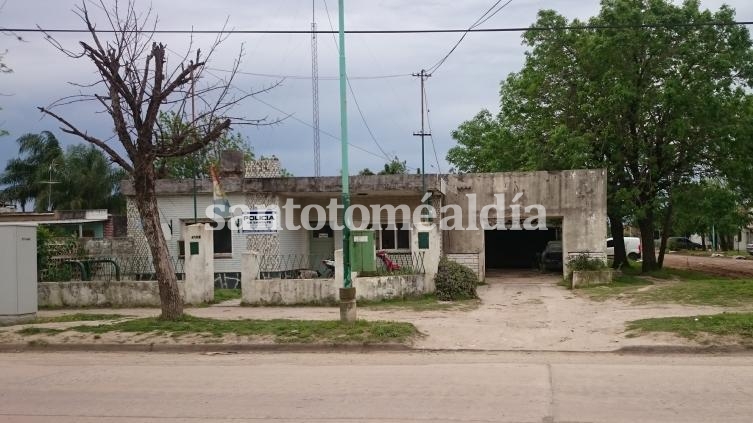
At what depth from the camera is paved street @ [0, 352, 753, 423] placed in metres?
7.10

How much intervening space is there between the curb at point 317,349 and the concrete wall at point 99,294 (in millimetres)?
5221

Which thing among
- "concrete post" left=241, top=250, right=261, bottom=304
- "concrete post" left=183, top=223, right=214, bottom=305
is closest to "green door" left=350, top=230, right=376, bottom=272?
"concrete post" left=241, top=250, right=261, bottom=304

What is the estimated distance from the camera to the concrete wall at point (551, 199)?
22.7 m

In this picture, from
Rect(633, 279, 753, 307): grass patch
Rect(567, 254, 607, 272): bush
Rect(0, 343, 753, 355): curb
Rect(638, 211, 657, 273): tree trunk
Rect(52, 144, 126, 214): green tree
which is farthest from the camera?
Rect(52, 144, 126, 214): green tree

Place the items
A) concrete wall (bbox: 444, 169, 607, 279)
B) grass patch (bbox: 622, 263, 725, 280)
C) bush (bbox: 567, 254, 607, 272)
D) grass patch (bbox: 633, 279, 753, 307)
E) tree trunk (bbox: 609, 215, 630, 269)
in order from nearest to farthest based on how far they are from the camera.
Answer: grass patch (bbox: 633, 279, 753, 307), bush (bbox: 567, 254, 607, 272), concrete wall (bbox: 444, 169, 607, 279), grass patch (bbox: 622, 263, 725, 280), tree trunk (bbox: 609, 215, 630, 269)

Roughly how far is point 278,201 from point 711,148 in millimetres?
15817

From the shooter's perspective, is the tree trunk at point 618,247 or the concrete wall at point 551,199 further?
the tree trunk at point 618,247

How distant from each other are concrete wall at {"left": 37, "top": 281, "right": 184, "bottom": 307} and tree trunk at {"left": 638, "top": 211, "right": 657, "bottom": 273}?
17.5 meters

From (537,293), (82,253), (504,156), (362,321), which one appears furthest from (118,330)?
(504,156)

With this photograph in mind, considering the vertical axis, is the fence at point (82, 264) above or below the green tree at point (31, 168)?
below

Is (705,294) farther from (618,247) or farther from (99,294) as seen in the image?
(99,294)

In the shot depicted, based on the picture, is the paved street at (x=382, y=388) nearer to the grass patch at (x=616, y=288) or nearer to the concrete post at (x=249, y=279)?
the concrete post at (x=249, y=279)

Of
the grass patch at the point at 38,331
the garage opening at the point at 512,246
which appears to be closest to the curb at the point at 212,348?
the grass patch at the point at 38,331

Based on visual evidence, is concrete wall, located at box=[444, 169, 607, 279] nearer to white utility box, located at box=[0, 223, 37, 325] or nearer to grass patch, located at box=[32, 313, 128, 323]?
grass patch, located at box=[32, 313, 128, 323]
